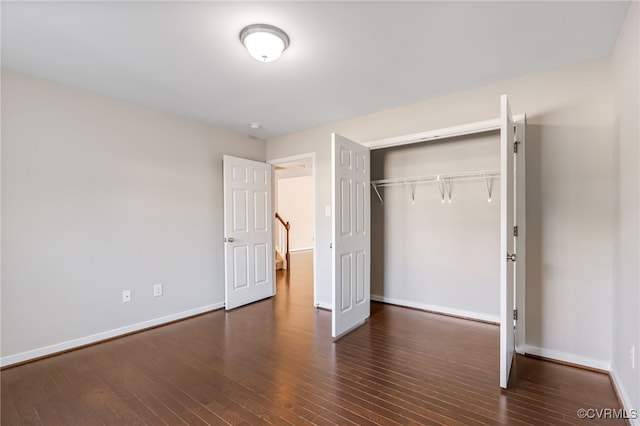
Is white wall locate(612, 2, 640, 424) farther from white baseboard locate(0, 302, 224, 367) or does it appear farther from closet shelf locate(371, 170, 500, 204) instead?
white baseboard locate(0, 302, 224, 367)

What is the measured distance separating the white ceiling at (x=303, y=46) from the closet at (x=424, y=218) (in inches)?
22.1

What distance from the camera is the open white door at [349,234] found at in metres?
2.95

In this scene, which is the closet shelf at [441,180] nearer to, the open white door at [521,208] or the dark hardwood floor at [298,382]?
the open white door at [521,208]

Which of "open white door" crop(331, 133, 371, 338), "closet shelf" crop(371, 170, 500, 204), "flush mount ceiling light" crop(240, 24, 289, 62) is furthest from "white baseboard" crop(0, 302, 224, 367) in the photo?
"flush mount ceiling light" crop(240, 24, 289, 62)

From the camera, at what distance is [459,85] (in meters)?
2.86

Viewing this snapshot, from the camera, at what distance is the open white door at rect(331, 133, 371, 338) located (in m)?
2.95

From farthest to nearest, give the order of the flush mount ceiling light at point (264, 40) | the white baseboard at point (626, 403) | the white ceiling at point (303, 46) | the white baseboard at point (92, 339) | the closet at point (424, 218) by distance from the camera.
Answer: the closet at point (424, 218) < the white baseboard at point (92, 339) < the flush mount ceiling light at point (264, 40) < the white ceiling at point (303, 46) < the white baseboard at point (626, 403)

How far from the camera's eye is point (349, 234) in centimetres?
317

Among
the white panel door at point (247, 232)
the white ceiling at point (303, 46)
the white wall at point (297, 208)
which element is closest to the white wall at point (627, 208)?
the white ceiling at point (303, 46)

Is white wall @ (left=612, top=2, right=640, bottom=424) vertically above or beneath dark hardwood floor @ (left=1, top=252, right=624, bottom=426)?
above

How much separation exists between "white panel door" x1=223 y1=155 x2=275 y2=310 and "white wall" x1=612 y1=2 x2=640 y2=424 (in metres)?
3.72

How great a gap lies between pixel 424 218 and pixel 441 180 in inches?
20.0

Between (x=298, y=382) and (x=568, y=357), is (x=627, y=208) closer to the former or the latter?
(x=568, y=357)

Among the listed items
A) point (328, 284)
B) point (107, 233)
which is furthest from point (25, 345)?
point (328, 284)
